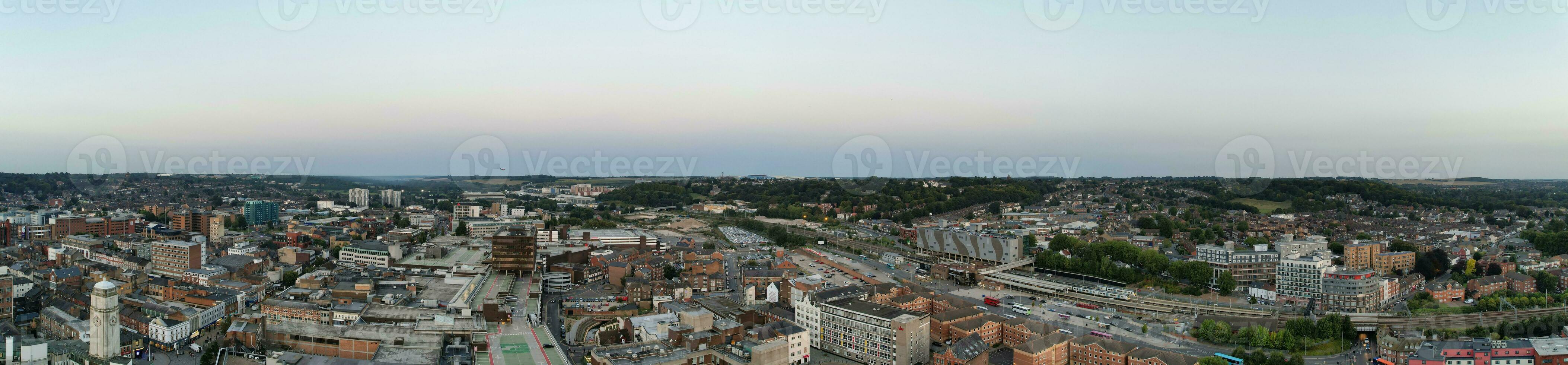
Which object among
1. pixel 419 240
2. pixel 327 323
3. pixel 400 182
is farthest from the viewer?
pixel 400 182

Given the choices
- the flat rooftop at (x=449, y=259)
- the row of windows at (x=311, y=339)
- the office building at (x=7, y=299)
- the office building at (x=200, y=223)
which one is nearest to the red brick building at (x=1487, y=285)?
the row of windows at (x=311, y=339)

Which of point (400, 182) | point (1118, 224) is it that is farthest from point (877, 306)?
point (400, 182)

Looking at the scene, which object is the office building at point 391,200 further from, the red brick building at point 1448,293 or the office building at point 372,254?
the red brick building at point 1448,293

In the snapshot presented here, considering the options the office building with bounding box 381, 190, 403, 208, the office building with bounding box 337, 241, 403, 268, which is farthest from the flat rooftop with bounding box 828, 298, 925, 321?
the office building with bounding box 381, 190, 403, 208

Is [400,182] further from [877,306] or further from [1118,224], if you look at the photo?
[877,306]

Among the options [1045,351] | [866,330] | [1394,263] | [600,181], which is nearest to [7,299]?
[866,330]

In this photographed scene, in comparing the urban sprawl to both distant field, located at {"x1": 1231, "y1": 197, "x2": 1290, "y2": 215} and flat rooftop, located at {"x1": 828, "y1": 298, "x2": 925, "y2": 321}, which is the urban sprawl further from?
distant field, located at {"x1": 1231, "y1": 197, "x2": 1290, "y2": 215}
